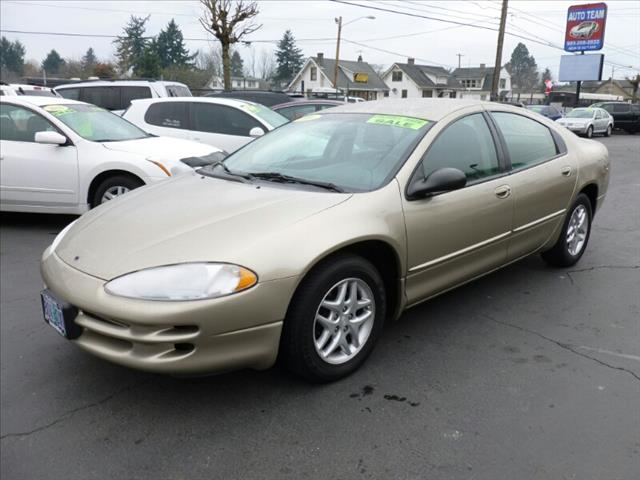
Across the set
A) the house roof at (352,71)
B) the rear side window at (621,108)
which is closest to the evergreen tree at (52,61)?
the house roof at (352,71)

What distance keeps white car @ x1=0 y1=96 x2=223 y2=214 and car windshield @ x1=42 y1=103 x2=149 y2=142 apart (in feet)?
0.04

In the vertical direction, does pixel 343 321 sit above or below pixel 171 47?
below

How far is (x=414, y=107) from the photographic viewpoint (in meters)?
3.84

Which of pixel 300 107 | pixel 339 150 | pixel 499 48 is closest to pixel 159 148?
pixel 339 150

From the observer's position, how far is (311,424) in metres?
2.64

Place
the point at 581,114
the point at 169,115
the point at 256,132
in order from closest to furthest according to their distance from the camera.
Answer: the point at 256,132, the point at 169,115, the point at 581,114

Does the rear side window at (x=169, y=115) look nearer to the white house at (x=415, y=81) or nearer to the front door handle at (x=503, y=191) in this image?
the front door handle at (x=503, y=191)

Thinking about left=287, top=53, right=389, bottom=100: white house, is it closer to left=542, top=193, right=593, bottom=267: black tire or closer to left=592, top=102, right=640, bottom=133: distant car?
left=592, top=102, right=640, bottom=133: distant car

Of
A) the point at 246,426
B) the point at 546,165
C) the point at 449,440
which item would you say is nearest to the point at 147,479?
the point at 246,426

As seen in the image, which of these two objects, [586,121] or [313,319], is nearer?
[313,319]

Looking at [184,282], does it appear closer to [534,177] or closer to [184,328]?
[184,328]

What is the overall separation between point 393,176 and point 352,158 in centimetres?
39

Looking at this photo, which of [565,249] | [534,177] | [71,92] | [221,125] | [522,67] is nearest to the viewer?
[534,177]

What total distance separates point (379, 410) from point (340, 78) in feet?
223
